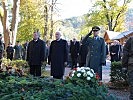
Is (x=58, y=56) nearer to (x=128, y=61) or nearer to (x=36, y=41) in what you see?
(x=36, y=41)

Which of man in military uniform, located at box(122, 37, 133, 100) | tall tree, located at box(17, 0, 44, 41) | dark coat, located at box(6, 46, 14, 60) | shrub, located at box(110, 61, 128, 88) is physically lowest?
shrub, located at box(110, 61, 128, 88)

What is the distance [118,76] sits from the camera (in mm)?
13805

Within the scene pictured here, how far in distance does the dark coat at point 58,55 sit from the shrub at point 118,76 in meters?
2.64

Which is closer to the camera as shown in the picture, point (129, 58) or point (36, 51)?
point (129, 58)

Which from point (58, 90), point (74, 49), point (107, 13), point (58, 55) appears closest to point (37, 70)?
point (58, 55)

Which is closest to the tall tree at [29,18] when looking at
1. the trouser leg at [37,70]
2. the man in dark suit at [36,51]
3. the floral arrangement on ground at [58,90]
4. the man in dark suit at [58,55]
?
the trouser leg at [37,70]

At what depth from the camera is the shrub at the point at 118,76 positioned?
13677 mm

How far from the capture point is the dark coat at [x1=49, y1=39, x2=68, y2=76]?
460 inches

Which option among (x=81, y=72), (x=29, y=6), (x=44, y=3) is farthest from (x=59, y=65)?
(x=29, y=6)

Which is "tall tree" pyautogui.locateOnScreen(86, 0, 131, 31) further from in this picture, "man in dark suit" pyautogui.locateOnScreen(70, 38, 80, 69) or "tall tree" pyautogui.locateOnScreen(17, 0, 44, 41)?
"man in dark suit" pyautogui.locateOnScreen(70, 38, 80, 69)

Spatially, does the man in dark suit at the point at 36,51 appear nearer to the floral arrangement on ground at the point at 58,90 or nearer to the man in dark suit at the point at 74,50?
the floral arrangement on ground at the point at 58,90

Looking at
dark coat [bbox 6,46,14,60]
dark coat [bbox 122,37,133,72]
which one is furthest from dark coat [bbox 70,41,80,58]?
dark coat [bbox 122,37,133,72]

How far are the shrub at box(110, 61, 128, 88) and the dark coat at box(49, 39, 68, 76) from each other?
8.68ft

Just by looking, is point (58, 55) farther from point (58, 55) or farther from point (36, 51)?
point (36, 51)
